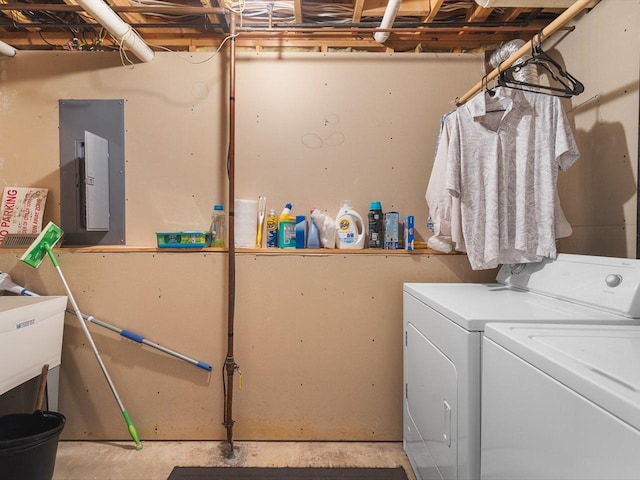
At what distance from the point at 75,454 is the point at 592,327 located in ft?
7.96

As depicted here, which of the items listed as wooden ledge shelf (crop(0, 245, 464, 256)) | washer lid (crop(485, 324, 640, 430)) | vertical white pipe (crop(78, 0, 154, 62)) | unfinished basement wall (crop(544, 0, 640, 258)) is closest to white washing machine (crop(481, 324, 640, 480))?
washer lid (crop(485, 324, 640, 430))

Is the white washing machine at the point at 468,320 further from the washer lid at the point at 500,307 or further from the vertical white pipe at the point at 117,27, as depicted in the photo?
the vertical white pipe at the point at 117,27

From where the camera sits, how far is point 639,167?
1548 millimetres

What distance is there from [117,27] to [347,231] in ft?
5.05

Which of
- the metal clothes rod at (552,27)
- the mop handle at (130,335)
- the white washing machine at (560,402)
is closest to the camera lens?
the white washing machine at (560,402)

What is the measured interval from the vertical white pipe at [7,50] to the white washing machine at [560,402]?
9.22 ft

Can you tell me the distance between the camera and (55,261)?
1979mm

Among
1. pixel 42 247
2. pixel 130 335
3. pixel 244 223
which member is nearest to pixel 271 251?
pixel 244 223

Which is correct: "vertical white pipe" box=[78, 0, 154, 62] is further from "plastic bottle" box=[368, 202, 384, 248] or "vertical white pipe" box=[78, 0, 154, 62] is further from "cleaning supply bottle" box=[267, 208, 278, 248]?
"plastic bottle" box=[368, 202, 384, 248]


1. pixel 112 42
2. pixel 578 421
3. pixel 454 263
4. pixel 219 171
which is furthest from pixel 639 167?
pixel 112 42

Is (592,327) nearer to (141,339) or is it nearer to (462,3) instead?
(462,3)

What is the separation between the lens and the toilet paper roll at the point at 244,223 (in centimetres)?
214

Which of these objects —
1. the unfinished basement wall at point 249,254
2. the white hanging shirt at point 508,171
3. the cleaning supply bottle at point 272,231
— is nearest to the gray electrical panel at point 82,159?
the unfinished basement wall at point 249,254

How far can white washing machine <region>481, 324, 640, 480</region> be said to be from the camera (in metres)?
0.64
